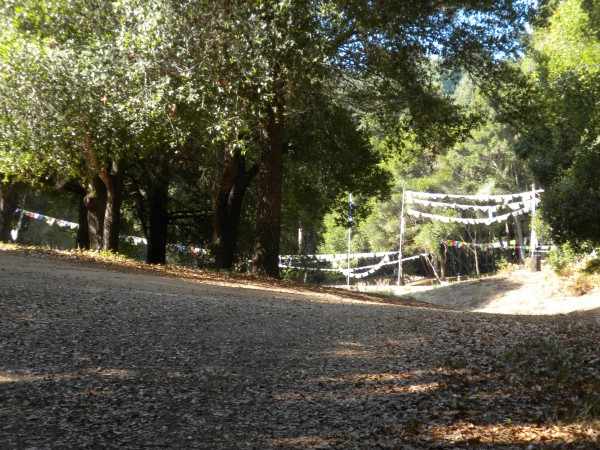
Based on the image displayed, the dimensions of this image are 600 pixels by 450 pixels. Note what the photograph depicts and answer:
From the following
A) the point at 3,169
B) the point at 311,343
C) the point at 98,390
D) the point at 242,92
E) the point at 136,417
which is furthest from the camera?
the point at 3,169

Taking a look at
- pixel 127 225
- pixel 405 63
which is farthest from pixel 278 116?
pixel 127 225

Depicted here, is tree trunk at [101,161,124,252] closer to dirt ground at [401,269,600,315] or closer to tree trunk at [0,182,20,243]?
tree trunk at [0,182,20,243]

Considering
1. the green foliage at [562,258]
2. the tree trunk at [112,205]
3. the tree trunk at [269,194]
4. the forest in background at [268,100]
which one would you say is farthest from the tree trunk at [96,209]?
the green foliage at [562,258]

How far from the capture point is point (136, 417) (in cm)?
465

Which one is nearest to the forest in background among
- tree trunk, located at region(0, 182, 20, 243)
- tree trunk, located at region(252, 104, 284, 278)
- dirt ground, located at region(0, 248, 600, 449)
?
tree trunk, located at region(252, 104, 284, 278)

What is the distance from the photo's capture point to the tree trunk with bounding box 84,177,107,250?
19125mm

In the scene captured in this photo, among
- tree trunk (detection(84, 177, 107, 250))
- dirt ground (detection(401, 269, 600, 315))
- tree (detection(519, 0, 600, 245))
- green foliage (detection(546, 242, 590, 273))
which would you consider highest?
tree (detection(519, 0, 600, 245))

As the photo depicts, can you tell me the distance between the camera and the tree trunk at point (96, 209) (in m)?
19.1

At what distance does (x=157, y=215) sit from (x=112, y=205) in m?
2.87

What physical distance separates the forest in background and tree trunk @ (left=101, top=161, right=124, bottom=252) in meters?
0.06

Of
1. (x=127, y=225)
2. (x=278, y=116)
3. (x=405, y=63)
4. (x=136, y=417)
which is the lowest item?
(x=136, y=417)

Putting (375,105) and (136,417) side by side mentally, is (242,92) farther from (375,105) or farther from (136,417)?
(136,417)

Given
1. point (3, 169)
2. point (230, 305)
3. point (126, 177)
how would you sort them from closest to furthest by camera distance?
1. point (230, 305)
2. point (3, 169)
3. point (126, 177)

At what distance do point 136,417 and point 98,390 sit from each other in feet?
1.95
